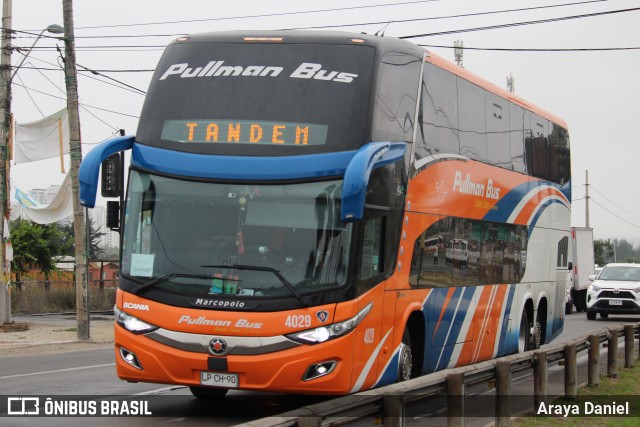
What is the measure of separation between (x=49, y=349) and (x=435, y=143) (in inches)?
487

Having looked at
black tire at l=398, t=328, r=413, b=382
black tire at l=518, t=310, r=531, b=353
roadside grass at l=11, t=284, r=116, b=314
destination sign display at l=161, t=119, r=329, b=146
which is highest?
destination sign display at l=161, t=119, r=329, b=146

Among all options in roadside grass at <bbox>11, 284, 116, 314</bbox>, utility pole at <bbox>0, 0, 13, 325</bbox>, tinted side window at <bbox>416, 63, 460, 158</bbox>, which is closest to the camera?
tinted side window at <bbox>416, 63, 460, 158</bbox>

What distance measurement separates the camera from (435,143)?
13641 mm

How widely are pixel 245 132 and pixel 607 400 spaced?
6393 mm

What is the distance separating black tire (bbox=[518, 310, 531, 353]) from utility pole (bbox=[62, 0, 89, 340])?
35.3 feet

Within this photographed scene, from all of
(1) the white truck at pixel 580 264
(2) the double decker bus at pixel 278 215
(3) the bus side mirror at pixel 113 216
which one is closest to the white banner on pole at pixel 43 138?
(2) the double decker bus at pixel 278 215

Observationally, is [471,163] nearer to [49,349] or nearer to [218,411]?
[218,411]

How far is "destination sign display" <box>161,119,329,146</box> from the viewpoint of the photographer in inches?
440

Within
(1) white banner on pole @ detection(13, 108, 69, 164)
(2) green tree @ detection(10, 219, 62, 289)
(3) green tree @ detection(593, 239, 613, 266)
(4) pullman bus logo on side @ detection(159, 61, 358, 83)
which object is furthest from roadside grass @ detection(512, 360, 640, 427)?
(3) green tree @ detection(593, 239, 613, 266)

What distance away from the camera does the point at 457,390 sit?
10156 mm

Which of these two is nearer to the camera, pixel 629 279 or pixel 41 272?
pixel 629 279

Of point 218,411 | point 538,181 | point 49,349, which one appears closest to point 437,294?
point 218,411

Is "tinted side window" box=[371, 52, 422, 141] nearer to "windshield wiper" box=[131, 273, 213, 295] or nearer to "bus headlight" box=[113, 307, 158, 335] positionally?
"windshield wiper" box=[131, 273, 213, 295]

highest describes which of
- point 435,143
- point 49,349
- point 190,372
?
point 435,143
